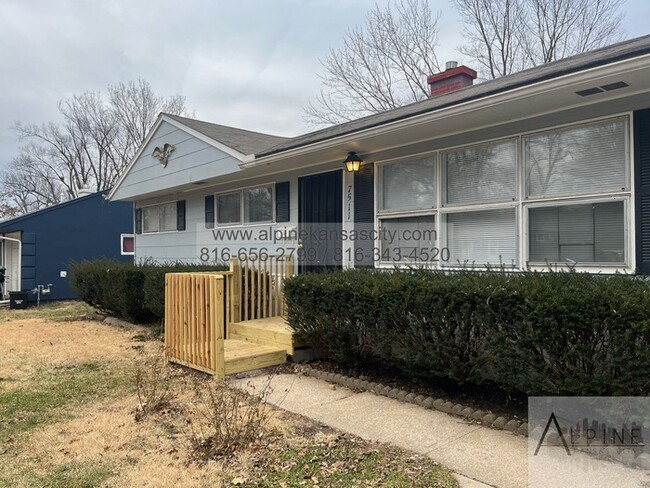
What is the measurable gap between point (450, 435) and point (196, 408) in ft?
7.12

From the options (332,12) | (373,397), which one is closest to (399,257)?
(373,397)

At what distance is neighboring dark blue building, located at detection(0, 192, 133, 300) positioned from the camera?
15086 millimetres

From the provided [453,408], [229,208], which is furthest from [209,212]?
[453,408]

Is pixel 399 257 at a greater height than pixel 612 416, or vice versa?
pixel 399 257

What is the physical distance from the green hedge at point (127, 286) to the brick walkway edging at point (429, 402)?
331 cm

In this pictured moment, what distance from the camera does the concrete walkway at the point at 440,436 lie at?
9.00ft

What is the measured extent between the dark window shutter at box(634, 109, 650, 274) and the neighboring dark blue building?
1465 cm

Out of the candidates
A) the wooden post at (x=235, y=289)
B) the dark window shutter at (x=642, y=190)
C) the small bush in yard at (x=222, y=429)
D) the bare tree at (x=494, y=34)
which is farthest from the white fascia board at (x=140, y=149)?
the bare tree at (x=494, y=34)

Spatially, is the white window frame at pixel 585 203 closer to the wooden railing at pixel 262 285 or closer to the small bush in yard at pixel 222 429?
the small bush in yard at pixel 222 429

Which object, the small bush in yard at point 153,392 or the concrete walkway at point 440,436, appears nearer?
the concrete walkway at point 440,436

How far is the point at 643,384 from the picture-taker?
2893mm

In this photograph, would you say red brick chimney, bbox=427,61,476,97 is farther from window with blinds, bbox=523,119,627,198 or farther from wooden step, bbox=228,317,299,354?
wooden step, bbox=228,317,299,354

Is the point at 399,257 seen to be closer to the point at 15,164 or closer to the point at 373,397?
the point at 373,397

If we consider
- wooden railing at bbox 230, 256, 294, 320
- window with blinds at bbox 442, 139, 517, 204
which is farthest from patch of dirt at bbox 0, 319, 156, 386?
window with blinds at bbox 442, 139, 517, 204
